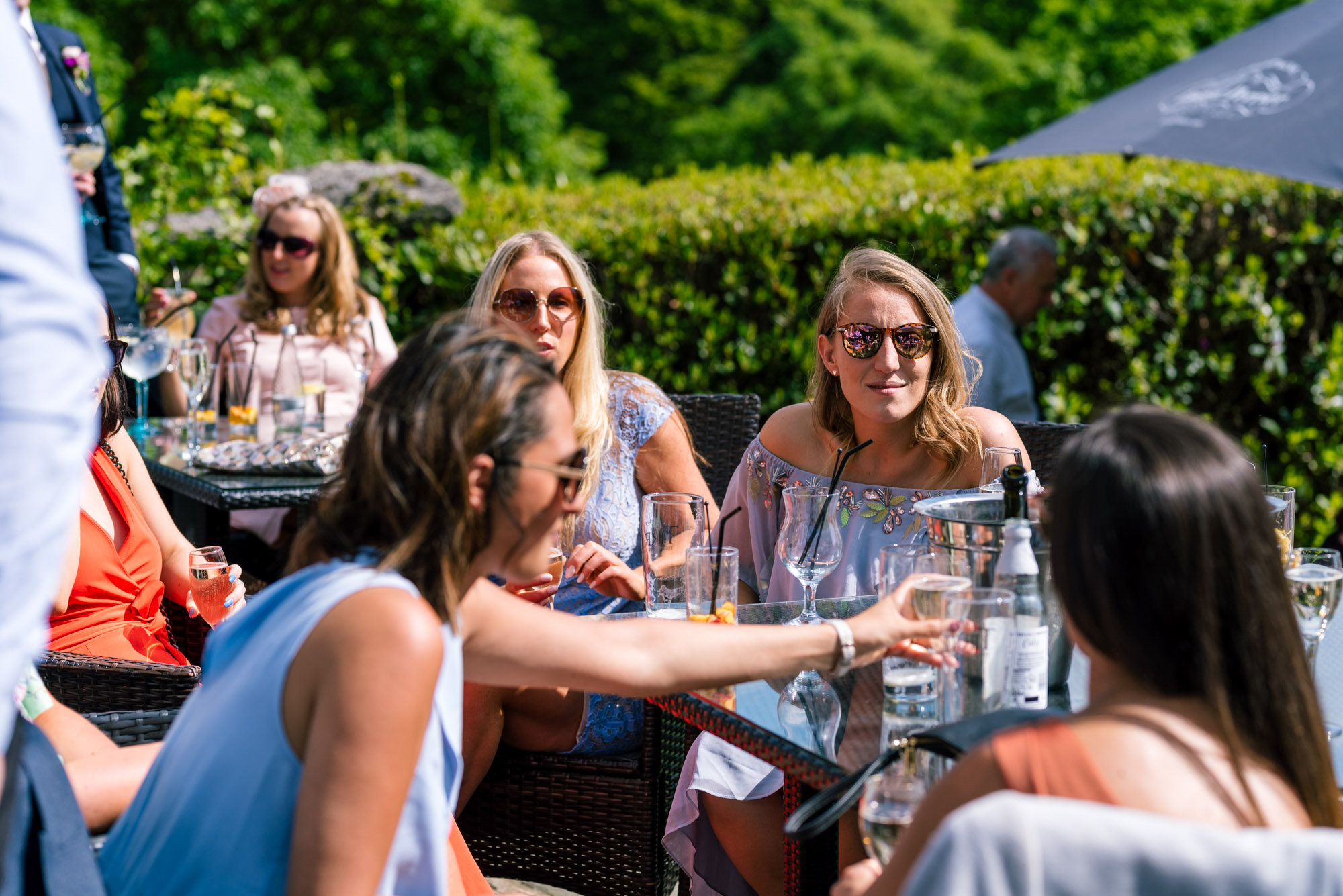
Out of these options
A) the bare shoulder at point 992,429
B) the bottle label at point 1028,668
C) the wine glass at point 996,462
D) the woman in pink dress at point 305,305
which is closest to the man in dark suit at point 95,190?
the woman in pink dress at point 305,305

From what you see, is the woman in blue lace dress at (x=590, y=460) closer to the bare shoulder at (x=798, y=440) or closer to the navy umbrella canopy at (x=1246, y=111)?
the bare shoulder at (x=798, y=440)

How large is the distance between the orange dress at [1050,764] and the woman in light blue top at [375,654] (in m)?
0.67

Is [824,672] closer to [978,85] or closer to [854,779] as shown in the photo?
[854,779]

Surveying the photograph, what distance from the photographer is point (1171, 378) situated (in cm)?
670

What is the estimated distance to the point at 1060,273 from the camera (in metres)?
6.58

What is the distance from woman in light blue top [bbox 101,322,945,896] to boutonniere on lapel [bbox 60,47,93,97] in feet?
13.6

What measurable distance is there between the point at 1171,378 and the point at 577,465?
5741 millimetres

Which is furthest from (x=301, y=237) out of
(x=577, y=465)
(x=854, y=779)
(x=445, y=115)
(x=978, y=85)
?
(x=978, y=85)

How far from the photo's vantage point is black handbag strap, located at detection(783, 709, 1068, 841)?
5.02 ft

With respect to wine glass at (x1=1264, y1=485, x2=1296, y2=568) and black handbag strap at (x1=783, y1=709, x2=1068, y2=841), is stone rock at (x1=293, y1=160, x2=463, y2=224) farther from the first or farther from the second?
black handbag strap at (x1=783, y1=709, x2=1068, y2=841)

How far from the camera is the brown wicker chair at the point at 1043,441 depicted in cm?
352

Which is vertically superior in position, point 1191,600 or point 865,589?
point 1191,600

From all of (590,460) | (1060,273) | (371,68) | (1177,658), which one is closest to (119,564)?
(590,460)

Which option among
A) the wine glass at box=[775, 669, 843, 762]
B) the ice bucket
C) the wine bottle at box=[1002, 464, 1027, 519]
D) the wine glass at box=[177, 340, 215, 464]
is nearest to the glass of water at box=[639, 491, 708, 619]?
the wine glass at box=[775, 669, 843, 762]
